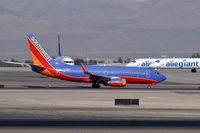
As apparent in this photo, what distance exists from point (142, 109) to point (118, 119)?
5906 millimetres

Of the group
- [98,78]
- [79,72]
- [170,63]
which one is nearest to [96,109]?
[98,78]

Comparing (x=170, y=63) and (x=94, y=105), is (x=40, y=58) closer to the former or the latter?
(x=94, y=105)

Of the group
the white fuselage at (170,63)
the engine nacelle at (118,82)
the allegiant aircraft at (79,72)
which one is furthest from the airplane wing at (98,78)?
the white fuselage at (170,63)

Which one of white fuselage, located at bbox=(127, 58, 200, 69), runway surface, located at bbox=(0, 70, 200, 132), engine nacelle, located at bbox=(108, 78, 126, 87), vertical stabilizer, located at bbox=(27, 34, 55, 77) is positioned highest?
vertical stabilizer, located at bbox=(27, 34, 55, 77)

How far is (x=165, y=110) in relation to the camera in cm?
3297

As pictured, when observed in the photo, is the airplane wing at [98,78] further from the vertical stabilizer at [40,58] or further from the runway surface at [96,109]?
the runway surface at [96,109]

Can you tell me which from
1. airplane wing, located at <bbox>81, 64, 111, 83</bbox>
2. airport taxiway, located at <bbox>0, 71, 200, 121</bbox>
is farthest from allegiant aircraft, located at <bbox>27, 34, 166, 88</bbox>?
airport taxiway, located at <bbox>0, 71, 200, 121</bbox>

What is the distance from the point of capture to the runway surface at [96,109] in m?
26.2

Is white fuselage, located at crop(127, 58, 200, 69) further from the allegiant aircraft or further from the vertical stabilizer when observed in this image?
the vertical stabilizer

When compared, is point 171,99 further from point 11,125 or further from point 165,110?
point 11,125

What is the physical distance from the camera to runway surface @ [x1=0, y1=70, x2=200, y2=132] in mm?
26188

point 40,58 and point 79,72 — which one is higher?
point 40,58

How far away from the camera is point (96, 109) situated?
32.9m

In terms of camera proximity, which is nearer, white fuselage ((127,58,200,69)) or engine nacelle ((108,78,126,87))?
engine nacelle ((108,78,126,87))
